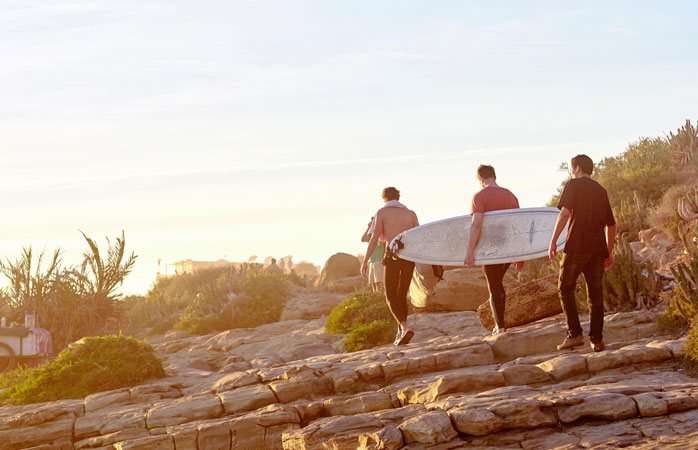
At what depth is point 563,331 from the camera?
400 inches

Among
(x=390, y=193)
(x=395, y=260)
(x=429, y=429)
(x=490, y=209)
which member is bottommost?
(x=429, y=429)

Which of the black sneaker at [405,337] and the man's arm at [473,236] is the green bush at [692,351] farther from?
the black sneaker at [405,337]

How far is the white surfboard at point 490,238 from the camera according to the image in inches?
406

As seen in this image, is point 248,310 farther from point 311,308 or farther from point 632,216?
point 632,216

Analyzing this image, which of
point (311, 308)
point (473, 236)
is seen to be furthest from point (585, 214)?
point (311, 308)

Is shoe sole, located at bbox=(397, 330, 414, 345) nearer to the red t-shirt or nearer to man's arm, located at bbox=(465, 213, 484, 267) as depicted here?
man's arm, located at bbox=(465, 213, 484, 267)

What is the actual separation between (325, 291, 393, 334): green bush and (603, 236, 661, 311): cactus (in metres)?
4.97

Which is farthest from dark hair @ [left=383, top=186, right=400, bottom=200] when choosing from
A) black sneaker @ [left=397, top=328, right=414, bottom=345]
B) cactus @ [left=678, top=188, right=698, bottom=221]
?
cactus @ [left=678, top=188, right=698, bottom=221]

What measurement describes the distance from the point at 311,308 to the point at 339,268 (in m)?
8.80

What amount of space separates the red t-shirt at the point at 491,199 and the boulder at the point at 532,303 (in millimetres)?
1876

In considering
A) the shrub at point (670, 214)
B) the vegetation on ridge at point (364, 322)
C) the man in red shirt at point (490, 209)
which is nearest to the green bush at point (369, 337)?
the vegetation on ridge at point (364, 322)

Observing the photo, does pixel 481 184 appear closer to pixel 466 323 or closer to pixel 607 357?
pixel 607 357

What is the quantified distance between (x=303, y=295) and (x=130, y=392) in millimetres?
13311

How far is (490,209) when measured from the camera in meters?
10.3
